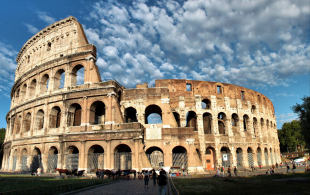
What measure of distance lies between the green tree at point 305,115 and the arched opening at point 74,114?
21896mm

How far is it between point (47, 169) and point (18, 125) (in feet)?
34.8

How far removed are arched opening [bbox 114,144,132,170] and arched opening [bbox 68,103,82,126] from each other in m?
6.19

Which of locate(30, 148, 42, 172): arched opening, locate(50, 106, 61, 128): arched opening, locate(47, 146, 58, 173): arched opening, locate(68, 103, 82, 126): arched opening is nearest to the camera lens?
locate(47, 146, 58, 173): arched opening

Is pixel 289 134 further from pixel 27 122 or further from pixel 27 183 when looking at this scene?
pixel 27 183

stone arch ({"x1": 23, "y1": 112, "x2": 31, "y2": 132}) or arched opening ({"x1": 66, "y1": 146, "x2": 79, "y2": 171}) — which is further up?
stone arch ({"x1": 23, "y1": 112, "x2": 31, "y2": 132})

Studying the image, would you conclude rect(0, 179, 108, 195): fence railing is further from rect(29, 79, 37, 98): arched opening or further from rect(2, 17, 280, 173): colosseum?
rect(29, 79, 37, 98): arched opening

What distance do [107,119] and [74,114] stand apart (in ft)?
17.6

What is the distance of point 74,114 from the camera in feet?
82.2

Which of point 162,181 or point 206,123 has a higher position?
point 206,123

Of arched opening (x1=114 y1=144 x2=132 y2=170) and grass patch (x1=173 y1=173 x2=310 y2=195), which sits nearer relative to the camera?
grass patch (x1=173 y1=173 x2=310 y2=195)

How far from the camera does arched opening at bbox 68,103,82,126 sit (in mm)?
24000

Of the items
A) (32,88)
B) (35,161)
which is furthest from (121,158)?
(32,88)

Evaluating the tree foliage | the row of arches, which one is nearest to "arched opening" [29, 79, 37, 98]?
the row of arches

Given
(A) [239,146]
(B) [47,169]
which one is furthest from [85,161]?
(A) [239,146]
